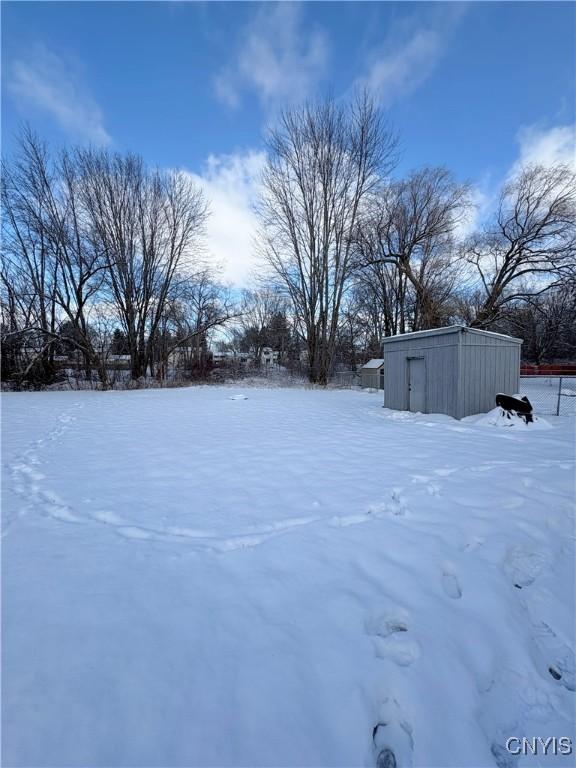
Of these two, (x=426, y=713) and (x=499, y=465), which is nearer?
(x=426, y=713)

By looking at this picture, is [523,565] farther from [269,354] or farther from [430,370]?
[269,354]

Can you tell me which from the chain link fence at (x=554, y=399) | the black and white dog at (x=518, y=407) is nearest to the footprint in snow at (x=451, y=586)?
the black and white dog at (x=518, y=407)

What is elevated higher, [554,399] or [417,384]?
[417,384]

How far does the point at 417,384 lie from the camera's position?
8.86m

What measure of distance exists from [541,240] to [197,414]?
20031mm

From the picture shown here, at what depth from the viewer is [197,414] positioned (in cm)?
902

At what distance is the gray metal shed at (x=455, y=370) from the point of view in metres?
7.69

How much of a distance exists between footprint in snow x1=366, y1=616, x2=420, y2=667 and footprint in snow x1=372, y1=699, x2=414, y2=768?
8.0 inches

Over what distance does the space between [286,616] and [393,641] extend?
→ 0.57m

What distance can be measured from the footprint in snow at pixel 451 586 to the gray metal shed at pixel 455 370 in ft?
20.7

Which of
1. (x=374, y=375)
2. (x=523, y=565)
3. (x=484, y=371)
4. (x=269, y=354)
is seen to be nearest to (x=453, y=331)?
(x=484, y=371)

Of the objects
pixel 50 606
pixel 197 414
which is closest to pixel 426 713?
pixel 50 606

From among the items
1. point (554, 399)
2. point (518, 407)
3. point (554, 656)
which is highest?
point (518, 407)

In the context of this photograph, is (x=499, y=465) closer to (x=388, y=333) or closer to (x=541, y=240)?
(x=541, y=240)
